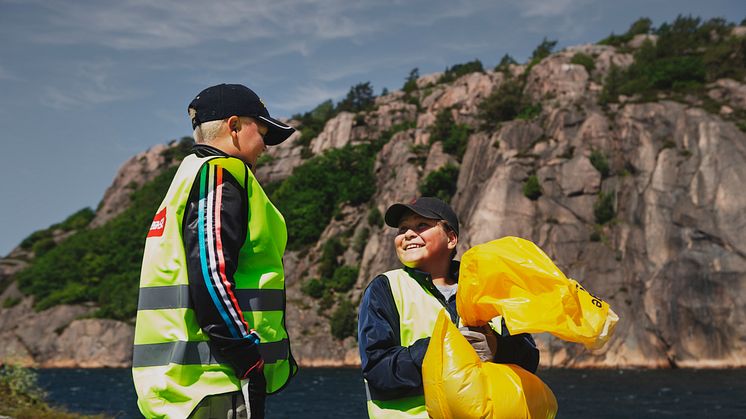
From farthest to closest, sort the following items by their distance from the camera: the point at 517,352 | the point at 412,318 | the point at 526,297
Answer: the point at 412,318
the point at 517,352
the point at 526,297

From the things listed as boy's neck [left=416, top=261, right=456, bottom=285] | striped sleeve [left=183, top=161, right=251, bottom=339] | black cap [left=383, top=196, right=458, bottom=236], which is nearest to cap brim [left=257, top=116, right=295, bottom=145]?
striped sleeve [left=183, top=161, right=251, bottom=339]

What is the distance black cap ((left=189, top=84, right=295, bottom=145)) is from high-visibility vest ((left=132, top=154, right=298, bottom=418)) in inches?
10.4

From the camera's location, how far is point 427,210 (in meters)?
3.80

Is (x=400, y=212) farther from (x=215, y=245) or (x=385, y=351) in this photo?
(x=215, y=245)

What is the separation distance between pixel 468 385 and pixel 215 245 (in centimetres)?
125

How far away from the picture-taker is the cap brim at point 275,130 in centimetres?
353

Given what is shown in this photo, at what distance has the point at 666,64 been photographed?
5622cm

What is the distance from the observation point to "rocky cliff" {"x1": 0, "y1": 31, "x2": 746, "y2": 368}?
133 feet

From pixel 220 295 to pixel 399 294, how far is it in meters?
1.03

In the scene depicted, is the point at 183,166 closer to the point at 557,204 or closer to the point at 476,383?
the point at 476,383

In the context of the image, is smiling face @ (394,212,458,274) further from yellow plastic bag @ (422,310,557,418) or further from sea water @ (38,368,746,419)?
sea water @ (38,368,746,419)

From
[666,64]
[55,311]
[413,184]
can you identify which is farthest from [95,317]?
[666,64]

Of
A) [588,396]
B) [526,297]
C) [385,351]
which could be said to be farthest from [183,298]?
[588,396]

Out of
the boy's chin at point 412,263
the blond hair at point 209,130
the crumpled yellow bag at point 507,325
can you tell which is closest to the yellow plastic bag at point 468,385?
the crumpled yellow bag at point 507,325
